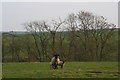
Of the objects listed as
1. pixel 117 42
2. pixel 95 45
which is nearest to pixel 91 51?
pixel 95 45

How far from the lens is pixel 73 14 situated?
76312mm

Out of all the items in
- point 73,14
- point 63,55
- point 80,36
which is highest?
point 73,14

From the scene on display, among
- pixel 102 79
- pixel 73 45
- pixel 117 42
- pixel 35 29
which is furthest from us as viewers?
pixel 35 29

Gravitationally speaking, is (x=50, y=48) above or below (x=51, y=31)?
below

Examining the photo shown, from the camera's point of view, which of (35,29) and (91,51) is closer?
(91,51)

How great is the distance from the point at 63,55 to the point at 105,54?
37.3ft

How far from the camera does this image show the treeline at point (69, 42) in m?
70.7

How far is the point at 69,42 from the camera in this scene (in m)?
75.9

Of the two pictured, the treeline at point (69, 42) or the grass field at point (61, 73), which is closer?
the grass field at point (61, 73)

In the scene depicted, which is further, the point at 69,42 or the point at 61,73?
the point at 69,42

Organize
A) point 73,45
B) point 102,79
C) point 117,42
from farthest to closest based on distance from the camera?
1. point 73,45
2. point 117,42
3. point 102,79

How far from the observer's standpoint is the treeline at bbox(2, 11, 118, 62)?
70688mm

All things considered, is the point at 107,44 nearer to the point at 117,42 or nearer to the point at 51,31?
the point at 117,42

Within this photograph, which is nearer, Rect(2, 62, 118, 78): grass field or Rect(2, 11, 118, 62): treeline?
Rect(2, 62, 118, 78): grass field
